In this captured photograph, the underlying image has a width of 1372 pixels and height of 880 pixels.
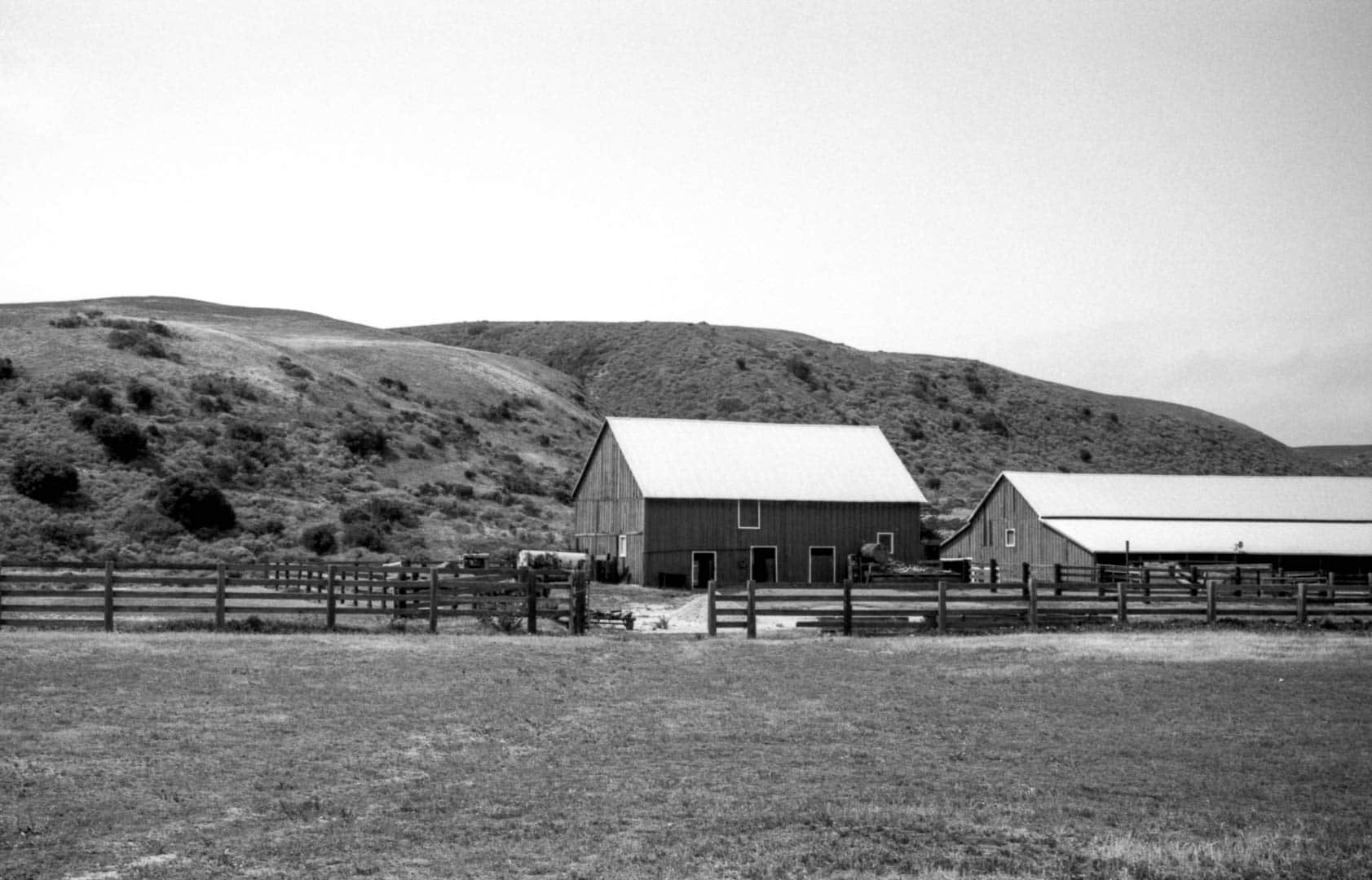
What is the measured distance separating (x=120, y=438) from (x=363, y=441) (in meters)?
16.5

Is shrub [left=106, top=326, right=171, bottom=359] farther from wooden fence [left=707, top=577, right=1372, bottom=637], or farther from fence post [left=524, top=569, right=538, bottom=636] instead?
fence post [left=524, top=569, right=538, bottom=636]

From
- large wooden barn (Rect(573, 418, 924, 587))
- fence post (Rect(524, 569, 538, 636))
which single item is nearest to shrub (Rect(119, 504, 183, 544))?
large wooden barn (Rect(573, 418, 924, 587))

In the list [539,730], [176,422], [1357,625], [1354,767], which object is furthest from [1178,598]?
[176,422]

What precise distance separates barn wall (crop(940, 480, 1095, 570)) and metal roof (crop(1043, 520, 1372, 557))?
0.78 m

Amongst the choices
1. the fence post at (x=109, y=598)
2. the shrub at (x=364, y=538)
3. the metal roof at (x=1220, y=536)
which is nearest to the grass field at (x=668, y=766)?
the fence post at (x=109, y=598)

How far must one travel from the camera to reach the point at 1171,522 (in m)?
60.2

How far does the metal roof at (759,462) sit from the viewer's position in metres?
62.4

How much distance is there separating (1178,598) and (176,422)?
57850 mm

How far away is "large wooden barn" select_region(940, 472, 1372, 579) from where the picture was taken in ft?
184

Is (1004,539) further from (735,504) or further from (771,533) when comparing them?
(735,504)

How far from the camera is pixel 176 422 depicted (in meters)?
73.1

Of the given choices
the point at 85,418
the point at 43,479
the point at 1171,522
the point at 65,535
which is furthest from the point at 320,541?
the point at 1171,522

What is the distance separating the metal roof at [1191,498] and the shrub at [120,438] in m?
44.1

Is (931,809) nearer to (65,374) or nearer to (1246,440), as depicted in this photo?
(65,374)
